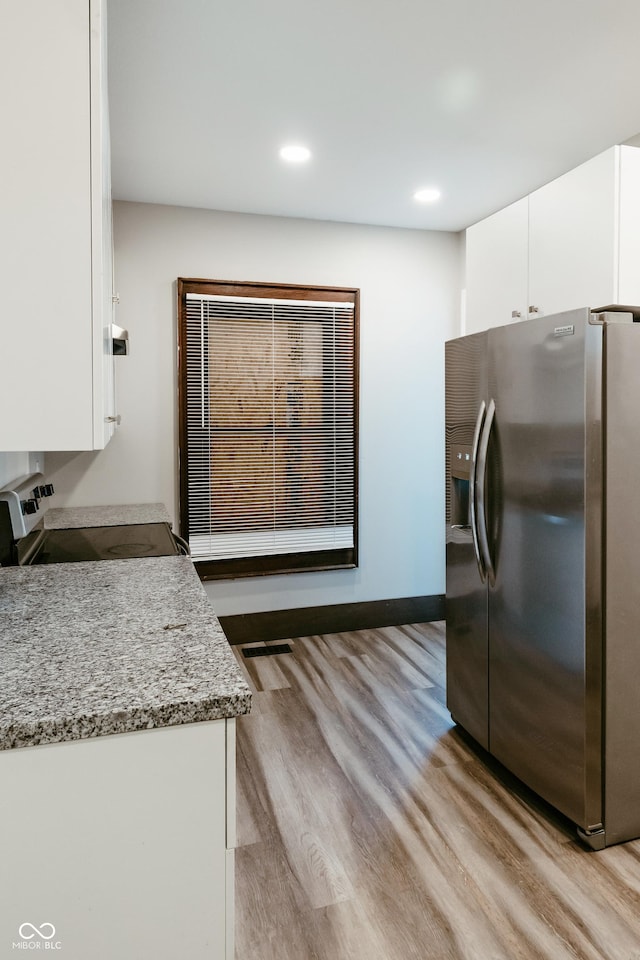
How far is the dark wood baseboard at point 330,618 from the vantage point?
387 centimetres

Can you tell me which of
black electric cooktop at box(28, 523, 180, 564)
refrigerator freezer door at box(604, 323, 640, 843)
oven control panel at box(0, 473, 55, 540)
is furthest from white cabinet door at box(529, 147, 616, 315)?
oven control panel at box(0, 473, 55, 540)

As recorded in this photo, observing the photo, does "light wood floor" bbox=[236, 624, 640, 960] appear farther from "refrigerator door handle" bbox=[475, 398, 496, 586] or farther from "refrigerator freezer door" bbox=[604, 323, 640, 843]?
"refrigerator door handle" bbox=[475, 398, 496, 586]

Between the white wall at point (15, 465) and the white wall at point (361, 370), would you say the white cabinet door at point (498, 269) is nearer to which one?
the white wall at point (361, 370)

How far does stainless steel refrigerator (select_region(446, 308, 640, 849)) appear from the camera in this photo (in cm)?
191

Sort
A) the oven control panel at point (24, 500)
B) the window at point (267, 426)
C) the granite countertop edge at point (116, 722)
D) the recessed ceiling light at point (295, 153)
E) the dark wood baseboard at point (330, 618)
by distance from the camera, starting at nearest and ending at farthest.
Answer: the granite countertop edge at point (116, 722), the oven control panel at point (24, 500), the recessed ceiling light at point (295, 153), the window at point (267, 426), the dark wood baseboard at point (330, 618)

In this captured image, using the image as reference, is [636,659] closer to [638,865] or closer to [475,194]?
[638,865]

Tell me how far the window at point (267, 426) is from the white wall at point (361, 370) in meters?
0.10

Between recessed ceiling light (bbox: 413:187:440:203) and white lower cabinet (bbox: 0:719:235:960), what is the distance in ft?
10.5

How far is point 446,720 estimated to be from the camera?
9.28ft

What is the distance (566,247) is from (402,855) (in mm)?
2263

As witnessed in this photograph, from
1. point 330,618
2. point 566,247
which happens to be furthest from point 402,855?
point 566,247

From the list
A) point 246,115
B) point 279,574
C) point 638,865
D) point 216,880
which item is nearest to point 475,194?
point 246,115

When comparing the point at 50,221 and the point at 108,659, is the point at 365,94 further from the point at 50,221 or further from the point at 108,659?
the point at 108,659

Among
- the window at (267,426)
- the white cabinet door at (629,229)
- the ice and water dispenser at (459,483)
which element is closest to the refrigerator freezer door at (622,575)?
the white cabinet door at (629,229)
